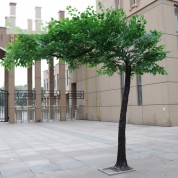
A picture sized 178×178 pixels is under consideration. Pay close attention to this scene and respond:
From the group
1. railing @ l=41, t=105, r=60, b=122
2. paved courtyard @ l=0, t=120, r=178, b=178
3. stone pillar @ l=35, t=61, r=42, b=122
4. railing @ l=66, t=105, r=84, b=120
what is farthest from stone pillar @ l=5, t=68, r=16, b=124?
paved courtyard @ l=0, t=120, r=178, b=178

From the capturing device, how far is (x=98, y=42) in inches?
294

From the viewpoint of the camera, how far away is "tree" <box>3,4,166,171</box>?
7.35 metres

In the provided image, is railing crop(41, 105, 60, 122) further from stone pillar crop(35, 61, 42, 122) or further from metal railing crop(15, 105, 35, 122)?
stone pillar crop(35, 61, 42, 122)

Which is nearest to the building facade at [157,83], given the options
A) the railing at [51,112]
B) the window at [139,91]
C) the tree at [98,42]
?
the window at [139,91]

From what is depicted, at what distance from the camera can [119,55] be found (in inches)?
305

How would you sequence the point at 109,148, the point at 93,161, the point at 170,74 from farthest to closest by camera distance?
the point at 170,74 < the point at 109,148 < the point at 93,161

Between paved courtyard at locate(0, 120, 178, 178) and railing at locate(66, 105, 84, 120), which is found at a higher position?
railing at locate(66, 105, 84, 120)

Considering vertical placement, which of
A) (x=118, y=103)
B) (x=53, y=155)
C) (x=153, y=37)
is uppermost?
→ (x=153, y=37)

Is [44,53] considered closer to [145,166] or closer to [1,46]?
[145,166]

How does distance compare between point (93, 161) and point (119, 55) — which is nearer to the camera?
point (119, 55)

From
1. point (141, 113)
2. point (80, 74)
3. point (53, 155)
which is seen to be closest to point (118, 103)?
point (141, 113)

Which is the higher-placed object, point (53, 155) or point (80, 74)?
point (80, 74)

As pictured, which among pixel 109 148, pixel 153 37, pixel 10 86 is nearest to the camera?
pixel 153 37

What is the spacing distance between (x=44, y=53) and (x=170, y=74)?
14.6 metres
